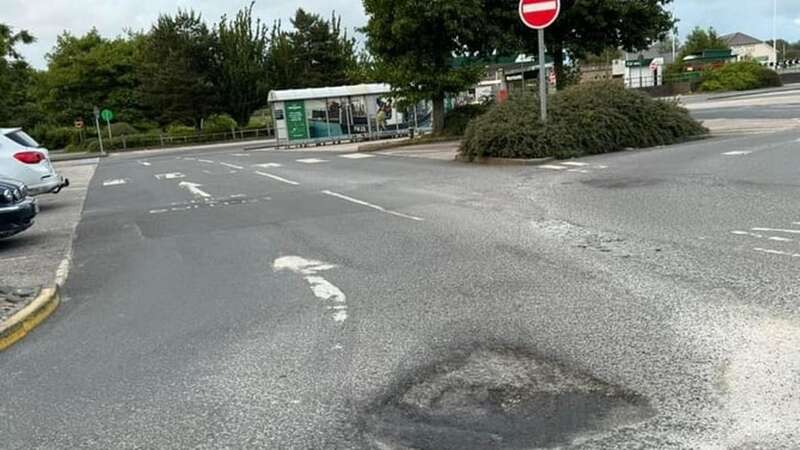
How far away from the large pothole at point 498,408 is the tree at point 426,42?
20855 mm

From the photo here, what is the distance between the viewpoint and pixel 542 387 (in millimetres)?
4172

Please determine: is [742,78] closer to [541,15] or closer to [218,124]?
[218,124]

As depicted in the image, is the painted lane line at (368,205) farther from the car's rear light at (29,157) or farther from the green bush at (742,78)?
the green bush at (742,78)

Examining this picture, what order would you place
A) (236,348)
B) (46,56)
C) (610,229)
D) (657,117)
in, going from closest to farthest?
(236,348)
(610,229)
(657,117)
(46,56)

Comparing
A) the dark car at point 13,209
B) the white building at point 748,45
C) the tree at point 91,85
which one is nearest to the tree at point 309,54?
the tree at point 91,85

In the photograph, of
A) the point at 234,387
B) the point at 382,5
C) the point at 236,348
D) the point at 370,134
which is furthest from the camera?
the point at 370,134

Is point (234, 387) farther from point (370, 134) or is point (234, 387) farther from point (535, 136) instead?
point (370, 134)

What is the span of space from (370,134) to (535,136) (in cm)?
2190

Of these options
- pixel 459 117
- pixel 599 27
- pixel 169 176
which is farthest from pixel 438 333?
pixel 459 117

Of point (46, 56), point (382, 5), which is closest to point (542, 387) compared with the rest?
point (382, 5)

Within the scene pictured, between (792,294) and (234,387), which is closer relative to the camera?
(234,387)

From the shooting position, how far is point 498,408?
3932 mm

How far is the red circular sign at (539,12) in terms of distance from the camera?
1641 centimetres

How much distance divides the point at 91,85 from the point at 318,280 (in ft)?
212
